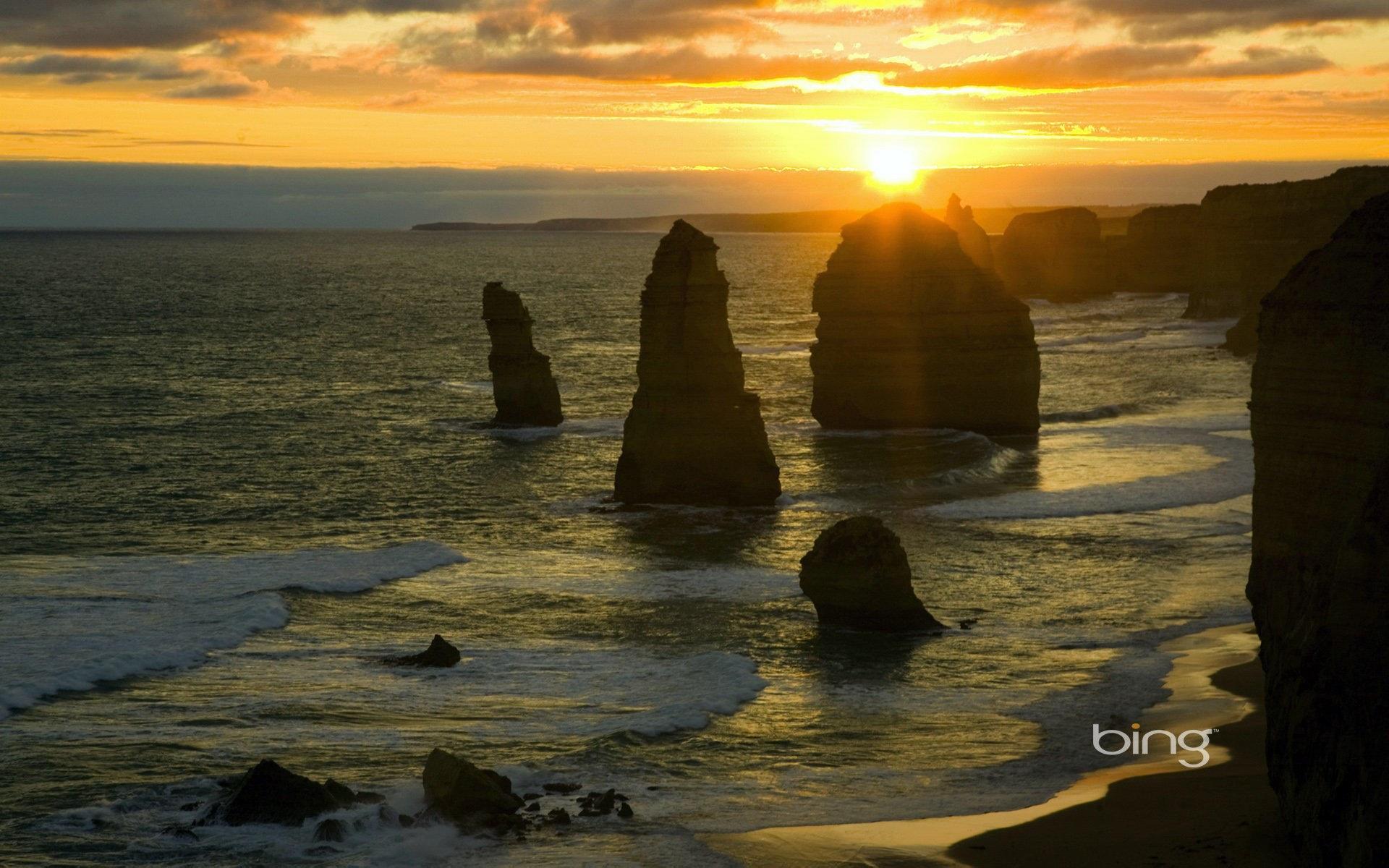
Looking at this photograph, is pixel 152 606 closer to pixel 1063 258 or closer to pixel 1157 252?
pixel 1063 258

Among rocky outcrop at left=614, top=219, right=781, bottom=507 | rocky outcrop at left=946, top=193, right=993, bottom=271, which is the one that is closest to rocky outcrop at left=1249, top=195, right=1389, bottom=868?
rocky outcrop at left=614, top=219, right=781, bottom=507

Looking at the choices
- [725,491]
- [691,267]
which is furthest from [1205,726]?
[691,267]

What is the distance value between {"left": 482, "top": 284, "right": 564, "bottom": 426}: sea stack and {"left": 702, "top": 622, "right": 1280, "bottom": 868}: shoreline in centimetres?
3803

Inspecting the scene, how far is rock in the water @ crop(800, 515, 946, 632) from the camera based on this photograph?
26.2 m

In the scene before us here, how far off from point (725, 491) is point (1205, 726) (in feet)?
66.1

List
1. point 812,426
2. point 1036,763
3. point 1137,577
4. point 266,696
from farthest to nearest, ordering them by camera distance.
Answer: point 812,426 → point 1137,577 → point 266,696 → point 1036,763

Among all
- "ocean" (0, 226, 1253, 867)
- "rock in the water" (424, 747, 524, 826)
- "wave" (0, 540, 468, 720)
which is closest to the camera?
"rock in the water" (424, 747, 524, 826)

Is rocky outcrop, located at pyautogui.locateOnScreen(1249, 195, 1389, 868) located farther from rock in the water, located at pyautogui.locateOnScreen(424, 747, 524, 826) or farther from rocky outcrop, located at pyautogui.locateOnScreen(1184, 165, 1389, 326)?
rocky outcrop, located at pyautogui.locateOnScreen(1184, 165, 1389, 326)

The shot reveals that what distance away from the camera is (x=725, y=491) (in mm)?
39531

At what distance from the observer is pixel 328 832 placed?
16266mm

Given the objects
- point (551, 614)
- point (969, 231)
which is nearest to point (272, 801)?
point (551, 614)

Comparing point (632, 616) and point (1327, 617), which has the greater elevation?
point (1327, 617)

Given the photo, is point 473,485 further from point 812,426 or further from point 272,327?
point 272,327

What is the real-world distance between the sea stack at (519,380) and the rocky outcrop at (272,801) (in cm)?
3786
